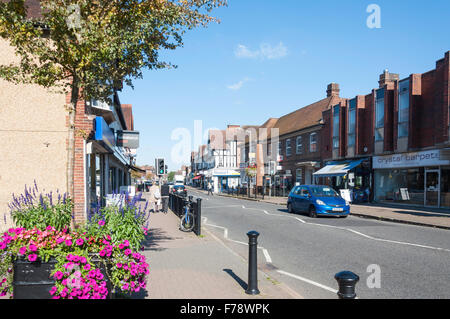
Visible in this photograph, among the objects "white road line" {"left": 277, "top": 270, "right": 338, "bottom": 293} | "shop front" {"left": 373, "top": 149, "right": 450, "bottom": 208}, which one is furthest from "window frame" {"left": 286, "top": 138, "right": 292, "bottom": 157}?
"white road line" {"left": 277, "top": 270, "right": 338, "bottom": 293}

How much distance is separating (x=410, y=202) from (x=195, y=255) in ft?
64.4

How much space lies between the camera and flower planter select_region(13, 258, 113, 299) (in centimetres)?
411

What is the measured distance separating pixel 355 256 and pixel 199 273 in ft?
12.6

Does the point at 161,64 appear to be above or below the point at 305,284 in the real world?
above

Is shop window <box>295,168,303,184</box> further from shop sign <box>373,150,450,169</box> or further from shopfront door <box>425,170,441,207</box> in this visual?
shopfront door <box>425,170,441,207</box>

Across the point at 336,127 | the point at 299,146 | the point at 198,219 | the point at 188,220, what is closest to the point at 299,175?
the point at 299,146

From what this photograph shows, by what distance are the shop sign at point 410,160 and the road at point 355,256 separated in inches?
335

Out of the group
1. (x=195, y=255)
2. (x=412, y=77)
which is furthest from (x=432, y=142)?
(x=195, y=255)

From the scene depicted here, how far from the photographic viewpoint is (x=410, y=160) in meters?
23.1

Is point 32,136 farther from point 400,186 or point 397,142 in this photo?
point 400,186

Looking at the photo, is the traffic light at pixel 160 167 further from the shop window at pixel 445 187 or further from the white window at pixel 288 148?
the white window at pixel 288 148

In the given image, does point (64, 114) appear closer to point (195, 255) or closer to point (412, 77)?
point (195, 255)

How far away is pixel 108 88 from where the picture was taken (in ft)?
23.0

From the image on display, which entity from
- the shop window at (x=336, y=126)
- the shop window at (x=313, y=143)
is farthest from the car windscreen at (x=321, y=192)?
the shop window at (x=313, y=143)
